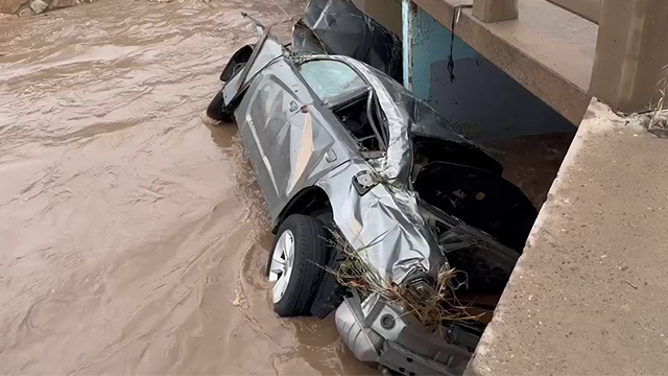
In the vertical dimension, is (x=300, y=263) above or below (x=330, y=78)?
below

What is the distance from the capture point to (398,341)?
3.38 meters

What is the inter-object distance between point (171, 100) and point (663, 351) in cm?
702

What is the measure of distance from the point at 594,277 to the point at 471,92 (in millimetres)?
4375

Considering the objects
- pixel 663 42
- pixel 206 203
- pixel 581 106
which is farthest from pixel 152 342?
pixel 663 42

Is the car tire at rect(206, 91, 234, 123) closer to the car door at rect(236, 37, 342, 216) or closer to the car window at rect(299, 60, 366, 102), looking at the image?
the car door at rect(236, 37, 342, 216)

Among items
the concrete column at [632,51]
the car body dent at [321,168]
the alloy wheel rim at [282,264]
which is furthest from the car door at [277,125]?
the concrete column at [632,51]

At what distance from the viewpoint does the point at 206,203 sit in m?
5.82

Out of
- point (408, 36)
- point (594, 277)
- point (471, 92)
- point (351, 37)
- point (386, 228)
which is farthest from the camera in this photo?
point (351, 37)

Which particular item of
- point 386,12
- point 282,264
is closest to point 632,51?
point 282,264

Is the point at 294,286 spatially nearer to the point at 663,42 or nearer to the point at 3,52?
the point at 663,42

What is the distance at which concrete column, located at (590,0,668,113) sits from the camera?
2.80 metres

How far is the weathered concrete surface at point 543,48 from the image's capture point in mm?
3570

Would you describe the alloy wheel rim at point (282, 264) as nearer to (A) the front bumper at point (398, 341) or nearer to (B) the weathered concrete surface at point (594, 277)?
(A) the front bumper at point (398, 341)

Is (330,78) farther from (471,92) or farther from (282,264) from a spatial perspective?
(471,92)
